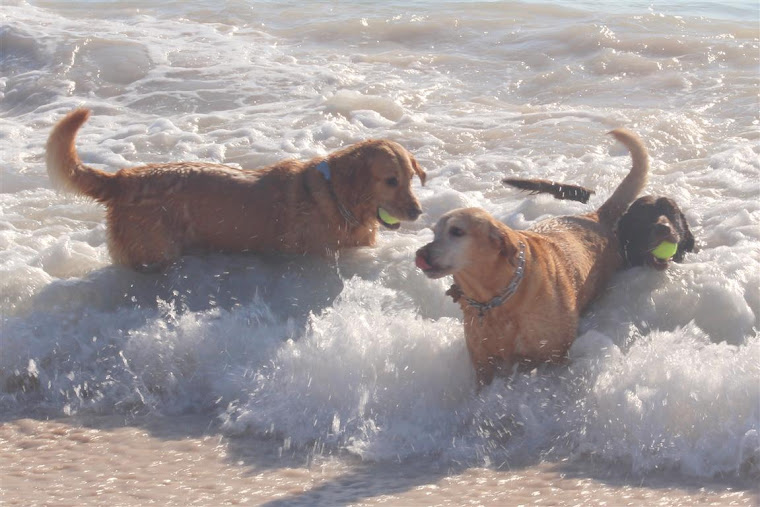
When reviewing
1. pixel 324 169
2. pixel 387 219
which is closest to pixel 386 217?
pixel 387 219

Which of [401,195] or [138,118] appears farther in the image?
[138,118]

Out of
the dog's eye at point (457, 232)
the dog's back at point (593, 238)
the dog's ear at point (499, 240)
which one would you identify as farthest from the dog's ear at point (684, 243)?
the dog's eye at point (457, 232)

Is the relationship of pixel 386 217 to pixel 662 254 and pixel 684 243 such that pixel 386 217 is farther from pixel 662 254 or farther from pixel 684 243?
pixel 684 243

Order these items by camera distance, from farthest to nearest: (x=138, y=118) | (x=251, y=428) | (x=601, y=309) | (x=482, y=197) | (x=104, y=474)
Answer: (x=138, y=118) → (x=482, y=197) → (x=601, y=309) → (x=251, y=428) → (x=104, y=474)

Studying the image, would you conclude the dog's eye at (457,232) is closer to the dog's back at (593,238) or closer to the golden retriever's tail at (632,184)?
the dog's back at (593,238)

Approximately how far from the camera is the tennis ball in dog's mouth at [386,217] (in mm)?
6621

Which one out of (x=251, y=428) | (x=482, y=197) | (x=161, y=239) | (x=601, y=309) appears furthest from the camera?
(x=482, y=197)

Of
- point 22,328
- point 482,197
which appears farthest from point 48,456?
point 482,197

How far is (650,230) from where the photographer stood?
20.6 ft

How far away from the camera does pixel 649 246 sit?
6207 millimetres

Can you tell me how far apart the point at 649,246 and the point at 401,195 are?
162 centimetres

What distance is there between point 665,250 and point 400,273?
169 centimetres

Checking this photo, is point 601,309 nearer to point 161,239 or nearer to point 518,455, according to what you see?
point 518,455

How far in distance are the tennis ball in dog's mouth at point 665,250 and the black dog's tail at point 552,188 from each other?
746 millimetres
